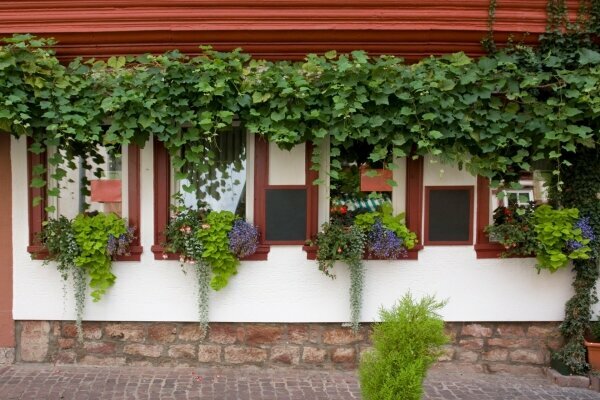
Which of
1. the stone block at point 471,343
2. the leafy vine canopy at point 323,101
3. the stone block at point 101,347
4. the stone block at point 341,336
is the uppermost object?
the leafy vine canopy at point 323,101

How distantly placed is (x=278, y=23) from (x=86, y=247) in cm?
283

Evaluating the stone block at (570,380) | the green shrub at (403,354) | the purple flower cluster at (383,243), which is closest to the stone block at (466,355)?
the stone block at (570,380)

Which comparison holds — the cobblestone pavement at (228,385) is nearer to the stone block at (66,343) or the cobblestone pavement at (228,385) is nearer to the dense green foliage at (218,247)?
the stone block at (66,343)

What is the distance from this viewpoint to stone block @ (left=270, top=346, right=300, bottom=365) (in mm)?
5414

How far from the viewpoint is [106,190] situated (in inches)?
210

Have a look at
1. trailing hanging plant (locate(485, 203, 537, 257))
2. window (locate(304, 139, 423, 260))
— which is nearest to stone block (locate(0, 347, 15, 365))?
window (locate(304, 139, 423, 260))

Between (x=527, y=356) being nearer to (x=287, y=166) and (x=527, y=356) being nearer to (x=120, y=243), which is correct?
(x=287, y=166)

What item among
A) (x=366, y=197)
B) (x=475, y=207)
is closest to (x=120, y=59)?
(x=366, y=197)

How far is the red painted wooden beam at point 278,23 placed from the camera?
5133mm

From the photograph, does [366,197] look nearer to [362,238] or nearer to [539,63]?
[362,238]

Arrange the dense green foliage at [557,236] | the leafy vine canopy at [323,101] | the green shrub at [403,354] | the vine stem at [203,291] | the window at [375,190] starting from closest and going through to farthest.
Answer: the green shrub at [403,354]
the leafy vine canopy at [323,101]
the dense green foliage at [557,236]
the vine stem at [203,291]
the window at [375,190]

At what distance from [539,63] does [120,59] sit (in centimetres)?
393

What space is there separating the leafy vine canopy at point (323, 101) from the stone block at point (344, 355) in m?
1.99

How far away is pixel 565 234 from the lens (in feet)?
16.4
